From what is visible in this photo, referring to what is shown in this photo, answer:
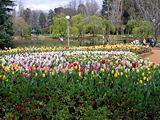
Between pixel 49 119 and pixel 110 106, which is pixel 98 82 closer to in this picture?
pixel 110 106

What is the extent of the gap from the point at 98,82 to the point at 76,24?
2901 cm

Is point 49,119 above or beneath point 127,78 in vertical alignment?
beneath

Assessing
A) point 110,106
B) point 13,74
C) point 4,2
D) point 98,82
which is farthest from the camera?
point 4,2

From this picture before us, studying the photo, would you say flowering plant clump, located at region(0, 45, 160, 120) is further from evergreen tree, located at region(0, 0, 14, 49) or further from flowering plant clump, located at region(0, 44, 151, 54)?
evergreen tree, located at region(0, 0, 14, 49)

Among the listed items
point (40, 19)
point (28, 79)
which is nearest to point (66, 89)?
point (28, 79)

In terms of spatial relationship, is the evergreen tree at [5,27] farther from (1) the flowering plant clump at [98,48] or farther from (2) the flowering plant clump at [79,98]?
(2) the flowering plant clump at [79,98]

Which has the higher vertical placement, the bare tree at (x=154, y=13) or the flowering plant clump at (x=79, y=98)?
the bare tree at (x=154, y=13)

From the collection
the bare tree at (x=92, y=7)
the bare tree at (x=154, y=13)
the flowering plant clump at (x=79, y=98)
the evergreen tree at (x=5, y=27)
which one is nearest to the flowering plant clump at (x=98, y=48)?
the evergreen tree at (x=5, y=27)

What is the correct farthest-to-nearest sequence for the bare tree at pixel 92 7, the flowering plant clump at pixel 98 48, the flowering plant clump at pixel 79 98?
the bare tree at pixel 92 7, the flowering plant clump at pixel 98 48, the flowering plant clump at pixel 79 98

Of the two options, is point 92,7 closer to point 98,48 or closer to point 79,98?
point 98,48

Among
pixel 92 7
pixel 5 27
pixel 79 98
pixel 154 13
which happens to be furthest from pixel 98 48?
pixel 92 7

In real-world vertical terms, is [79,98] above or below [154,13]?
below

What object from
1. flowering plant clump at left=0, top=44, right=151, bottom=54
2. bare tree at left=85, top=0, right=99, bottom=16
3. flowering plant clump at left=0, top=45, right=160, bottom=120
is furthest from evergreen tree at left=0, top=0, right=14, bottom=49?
bare tree at left=85, top=0, right=99, bottom=16

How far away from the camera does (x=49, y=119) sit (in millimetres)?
4625
